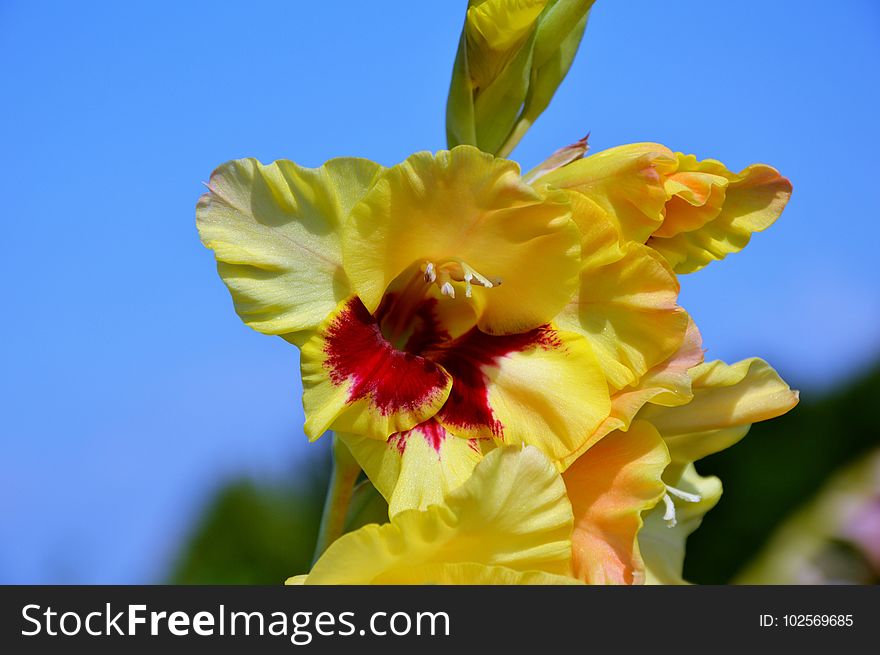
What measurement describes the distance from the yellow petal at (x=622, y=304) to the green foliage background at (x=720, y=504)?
3.23 m

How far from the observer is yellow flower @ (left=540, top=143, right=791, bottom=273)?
1048mm

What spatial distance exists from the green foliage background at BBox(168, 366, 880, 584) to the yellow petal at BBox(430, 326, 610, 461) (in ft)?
10.5

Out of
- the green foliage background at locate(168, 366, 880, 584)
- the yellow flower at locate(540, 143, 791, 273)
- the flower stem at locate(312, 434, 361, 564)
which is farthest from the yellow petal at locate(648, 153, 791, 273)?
the green foliage background at locate(168, 366, 880, 584)

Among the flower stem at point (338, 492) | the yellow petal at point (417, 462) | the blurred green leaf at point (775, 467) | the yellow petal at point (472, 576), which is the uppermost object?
the blurred green leaf at point (775, 467)

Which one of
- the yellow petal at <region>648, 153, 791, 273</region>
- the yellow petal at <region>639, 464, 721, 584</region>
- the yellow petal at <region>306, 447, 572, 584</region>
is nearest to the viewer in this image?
the yellow petal at <region>306, 447, 572, 584</region>

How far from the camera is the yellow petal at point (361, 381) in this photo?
0.94 meters

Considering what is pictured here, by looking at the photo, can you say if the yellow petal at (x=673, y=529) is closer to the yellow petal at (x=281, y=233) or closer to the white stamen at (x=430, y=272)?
the white stamen at (x=430, y=272)

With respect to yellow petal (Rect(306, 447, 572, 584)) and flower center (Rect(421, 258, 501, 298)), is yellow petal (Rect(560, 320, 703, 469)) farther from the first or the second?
flower center (Rect(421, 258, 501, 298))

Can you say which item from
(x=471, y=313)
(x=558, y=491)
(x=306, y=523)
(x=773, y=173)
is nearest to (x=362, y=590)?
(x=558, y=491)

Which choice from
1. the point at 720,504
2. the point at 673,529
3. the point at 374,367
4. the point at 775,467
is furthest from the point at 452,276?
the point at 775,467

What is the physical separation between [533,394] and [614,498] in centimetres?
15

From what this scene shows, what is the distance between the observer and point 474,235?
101cm

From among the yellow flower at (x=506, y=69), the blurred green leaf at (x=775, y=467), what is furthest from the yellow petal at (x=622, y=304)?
the blurred green leaf at (x=775, y=467)

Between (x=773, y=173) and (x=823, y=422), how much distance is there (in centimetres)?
370
